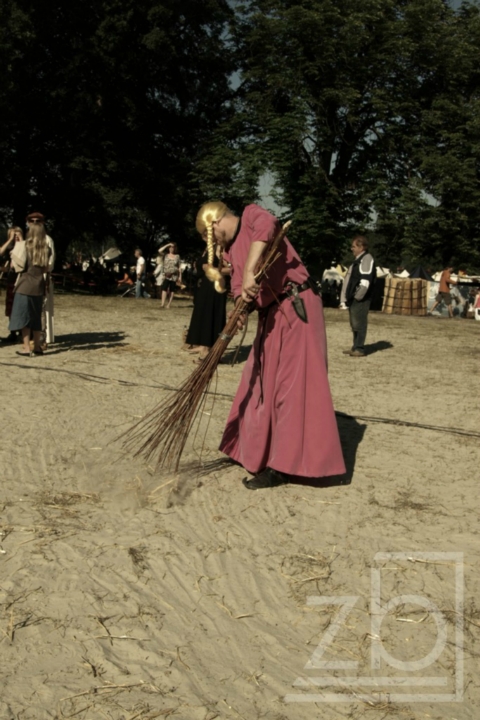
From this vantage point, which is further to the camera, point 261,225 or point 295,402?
point 295,402

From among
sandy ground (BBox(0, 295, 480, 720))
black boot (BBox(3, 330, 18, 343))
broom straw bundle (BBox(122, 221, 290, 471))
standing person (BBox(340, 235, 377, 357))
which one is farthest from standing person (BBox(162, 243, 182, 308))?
broom straw bundle (BBox(122, 221, 290, 471))

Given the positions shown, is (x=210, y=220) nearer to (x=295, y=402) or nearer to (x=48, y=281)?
(x=295, y=402)

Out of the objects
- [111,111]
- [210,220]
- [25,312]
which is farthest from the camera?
[111,111]

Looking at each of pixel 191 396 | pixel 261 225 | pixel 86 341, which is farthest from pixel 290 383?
pixel 86 341

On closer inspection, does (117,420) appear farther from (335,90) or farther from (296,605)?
(335,90)

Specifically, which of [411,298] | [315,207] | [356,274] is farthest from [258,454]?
[315,207]

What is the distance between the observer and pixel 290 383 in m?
5.26

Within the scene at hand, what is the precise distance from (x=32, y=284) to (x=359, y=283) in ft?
15.7

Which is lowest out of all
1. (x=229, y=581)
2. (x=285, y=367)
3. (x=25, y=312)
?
(x=229, y=581)

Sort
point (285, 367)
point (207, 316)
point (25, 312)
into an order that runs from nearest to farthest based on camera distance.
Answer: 1. point (285, 367)
2. point (25, 312)
3. point (207, 316)

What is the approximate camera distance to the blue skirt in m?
10.6

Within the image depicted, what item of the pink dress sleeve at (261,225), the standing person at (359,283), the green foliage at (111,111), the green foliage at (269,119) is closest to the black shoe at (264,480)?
the pink dress sleeve at (261,225)

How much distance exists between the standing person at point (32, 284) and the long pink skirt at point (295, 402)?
5.97 metres

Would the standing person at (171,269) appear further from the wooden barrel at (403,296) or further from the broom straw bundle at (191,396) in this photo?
the broom straw bundle at (191,396)
